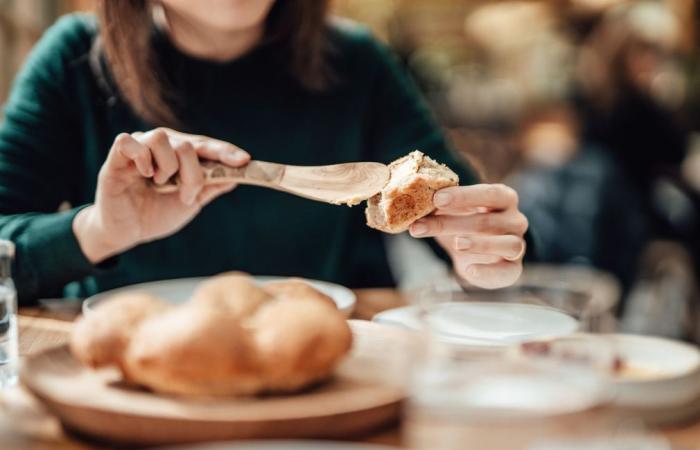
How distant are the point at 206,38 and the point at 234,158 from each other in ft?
1.55

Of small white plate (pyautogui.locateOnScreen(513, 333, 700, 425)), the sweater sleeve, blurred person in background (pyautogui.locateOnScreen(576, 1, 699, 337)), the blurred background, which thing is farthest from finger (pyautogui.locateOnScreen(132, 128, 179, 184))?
blurred person in background (pyautogui.locateOnScreen(576, 1, 699, 337))

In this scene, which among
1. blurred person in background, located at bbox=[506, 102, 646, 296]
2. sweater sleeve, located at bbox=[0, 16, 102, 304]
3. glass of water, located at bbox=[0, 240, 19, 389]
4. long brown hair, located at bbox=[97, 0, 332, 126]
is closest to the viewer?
glass of water, located at bbox=[0, 240, 19, 389]

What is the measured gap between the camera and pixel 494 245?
0.87 metres

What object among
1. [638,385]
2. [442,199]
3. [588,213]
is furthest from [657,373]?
[588,213]

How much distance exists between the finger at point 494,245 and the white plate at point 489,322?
94mm

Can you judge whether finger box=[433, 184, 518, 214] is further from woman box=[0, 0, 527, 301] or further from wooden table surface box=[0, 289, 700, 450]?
wooden table surface box=[0, 289, 700, 450]

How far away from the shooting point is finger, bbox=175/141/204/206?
82 cm

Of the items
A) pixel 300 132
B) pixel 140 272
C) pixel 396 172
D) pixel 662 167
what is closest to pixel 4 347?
pixel 396 172

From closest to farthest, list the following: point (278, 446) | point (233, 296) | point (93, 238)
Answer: point (278, 446), point (233, 296), point (93, 238)

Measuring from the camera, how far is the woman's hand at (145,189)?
32.5 inches

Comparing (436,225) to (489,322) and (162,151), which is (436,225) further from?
(162,151)

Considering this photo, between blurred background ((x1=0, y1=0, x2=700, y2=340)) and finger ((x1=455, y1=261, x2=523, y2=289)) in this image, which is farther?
blurred background ((x1=0, y1=0, x2=700, y2=340))

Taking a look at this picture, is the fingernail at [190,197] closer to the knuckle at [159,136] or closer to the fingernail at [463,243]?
the knuckle at [159,136]

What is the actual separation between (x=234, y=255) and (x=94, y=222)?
1.03ft
